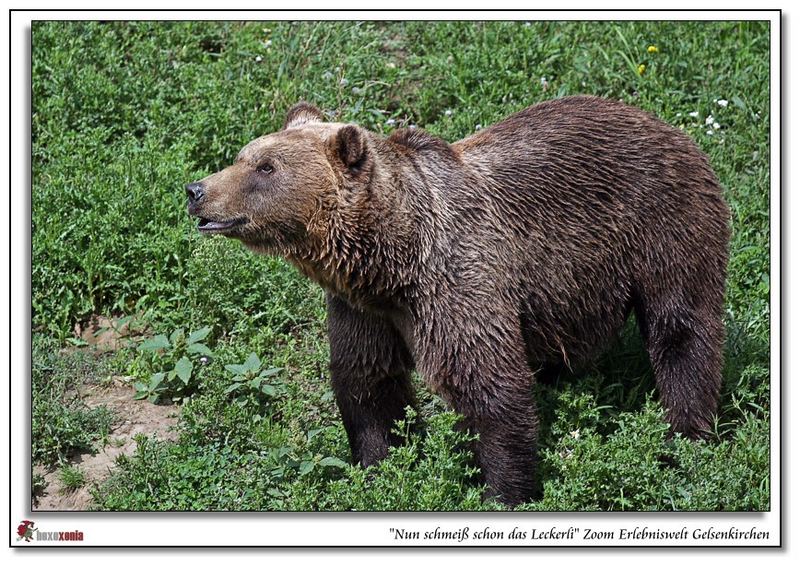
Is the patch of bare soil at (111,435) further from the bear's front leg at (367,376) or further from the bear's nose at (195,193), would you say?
the bear's nose at (195,193)

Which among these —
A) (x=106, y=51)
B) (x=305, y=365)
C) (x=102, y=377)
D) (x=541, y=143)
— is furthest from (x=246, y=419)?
(x=106, y=51)

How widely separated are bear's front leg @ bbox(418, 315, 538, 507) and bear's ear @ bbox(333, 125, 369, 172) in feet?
3.55

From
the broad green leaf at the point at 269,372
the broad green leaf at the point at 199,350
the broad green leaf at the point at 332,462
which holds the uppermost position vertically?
the broad green leaf at the point at 199,350

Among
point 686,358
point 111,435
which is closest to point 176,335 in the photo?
point 111,435

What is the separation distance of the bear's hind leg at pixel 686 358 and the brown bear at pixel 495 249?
0.04ft

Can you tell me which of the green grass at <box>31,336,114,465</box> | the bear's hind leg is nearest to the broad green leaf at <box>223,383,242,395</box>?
the green grass at <box>31,336,114,465</box>

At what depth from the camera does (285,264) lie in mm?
9820

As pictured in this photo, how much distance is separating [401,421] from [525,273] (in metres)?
1.21

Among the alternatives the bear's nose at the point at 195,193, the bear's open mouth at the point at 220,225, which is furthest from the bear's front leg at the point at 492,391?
the bear's nose at the point at 195,193

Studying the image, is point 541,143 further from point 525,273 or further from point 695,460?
point 695,460

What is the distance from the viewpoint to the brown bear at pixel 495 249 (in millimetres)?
7367

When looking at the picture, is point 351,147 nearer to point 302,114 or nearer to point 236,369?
point 302,114

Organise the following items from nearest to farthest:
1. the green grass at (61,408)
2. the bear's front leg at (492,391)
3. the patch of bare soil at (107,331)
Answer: the bear's front leg at (492,391), the green grass at (61,408), the patch of bare soil at (107,331)

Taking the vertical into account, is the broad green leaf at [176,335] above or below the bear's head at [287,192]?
below
